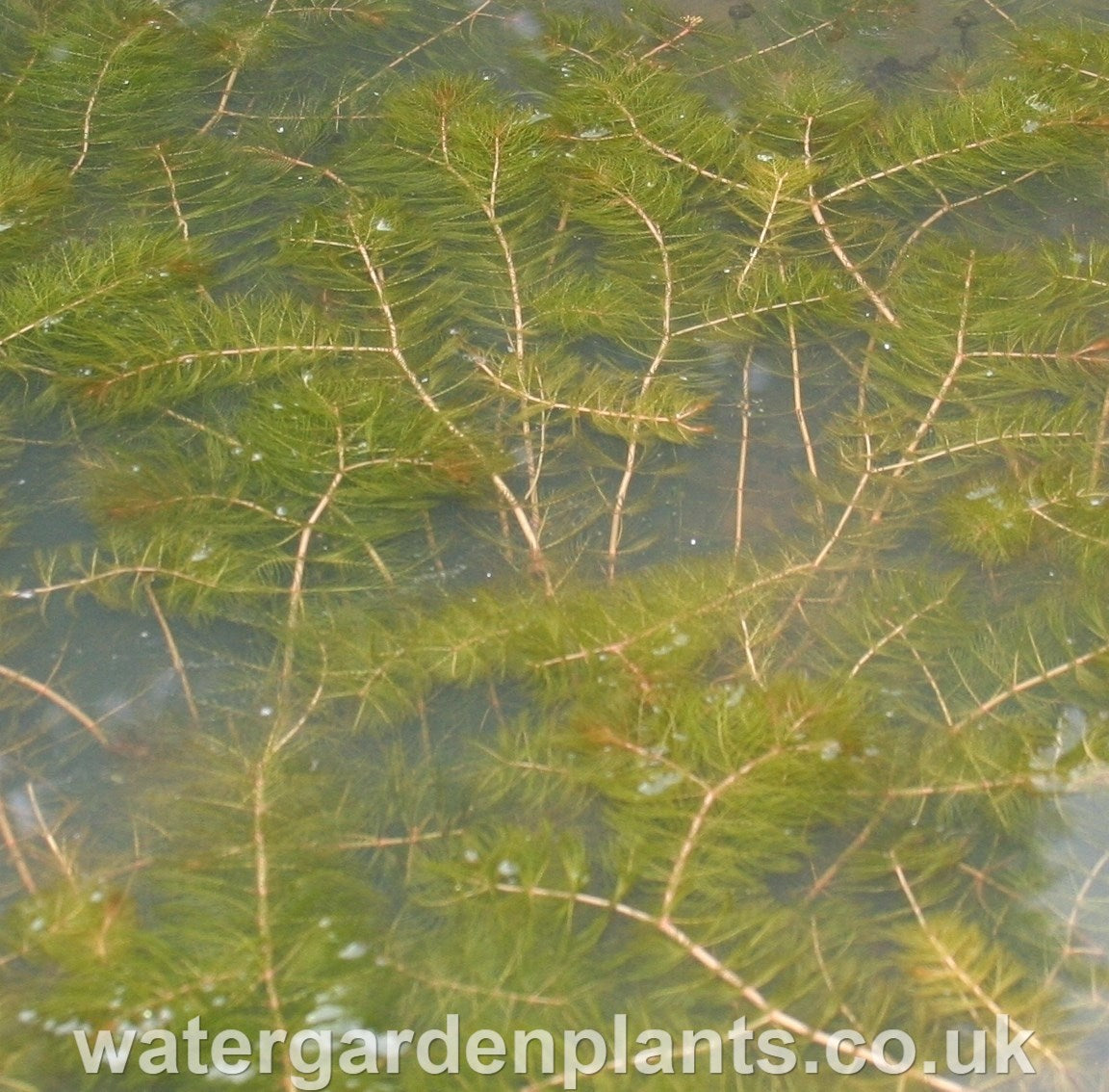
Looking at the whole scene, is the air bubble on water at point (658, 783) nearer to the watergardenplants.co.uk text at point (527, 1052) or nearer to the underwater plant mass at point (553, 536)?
the underwater plant mass at point (553, 536)

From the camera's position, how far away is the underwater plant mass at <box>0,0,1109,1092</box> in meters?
1.79

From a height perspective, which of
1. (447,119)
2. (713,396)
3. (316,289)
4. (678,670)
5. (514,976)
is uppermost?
(447,119)

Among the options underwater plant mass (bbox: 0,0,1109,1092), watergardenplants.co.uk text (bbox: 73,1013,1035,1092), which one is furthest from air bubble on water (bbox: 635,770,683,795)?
watergardenplants.co.uk text (bbox: 73,1013,1035,1092)

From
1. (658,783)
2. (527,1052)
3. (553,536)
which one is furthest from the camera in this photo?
(553,536)

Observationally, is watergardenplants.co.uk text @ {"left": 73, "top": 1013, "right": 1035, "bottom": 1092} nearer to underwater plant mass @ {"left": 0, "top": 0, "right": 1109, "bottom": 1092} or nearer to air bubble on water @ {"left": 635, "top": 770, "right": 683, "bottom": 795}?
underwater plant mass @ {"left": 0, "top": 0, "right": 1109, "bottom": 1092}

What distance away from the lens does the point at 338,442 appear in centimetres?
224

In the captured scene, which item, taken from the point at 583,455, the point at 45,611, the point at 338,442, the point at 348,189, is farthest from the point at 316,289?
the point at 45,611

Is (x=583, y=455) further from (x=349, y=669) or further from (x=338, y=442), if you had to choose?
(x=349, y=669)

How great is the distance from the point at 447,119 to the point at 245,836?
1737 millimetres

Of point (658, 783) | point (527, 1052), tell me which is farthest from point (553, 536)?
point (527, 1052)

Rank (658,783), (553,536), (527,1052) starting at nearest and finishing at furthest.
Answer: (527,1052)
(658,783)
(553,536)

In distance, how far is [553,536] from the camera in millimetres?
2223

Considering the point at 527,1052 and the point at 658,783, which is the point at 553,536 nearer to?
the point at 658,783

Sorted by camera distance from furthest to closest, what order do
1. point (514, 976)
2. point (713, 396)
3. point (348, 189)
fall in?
point (348, 189) → point (713, 396) → point (514, 976)
